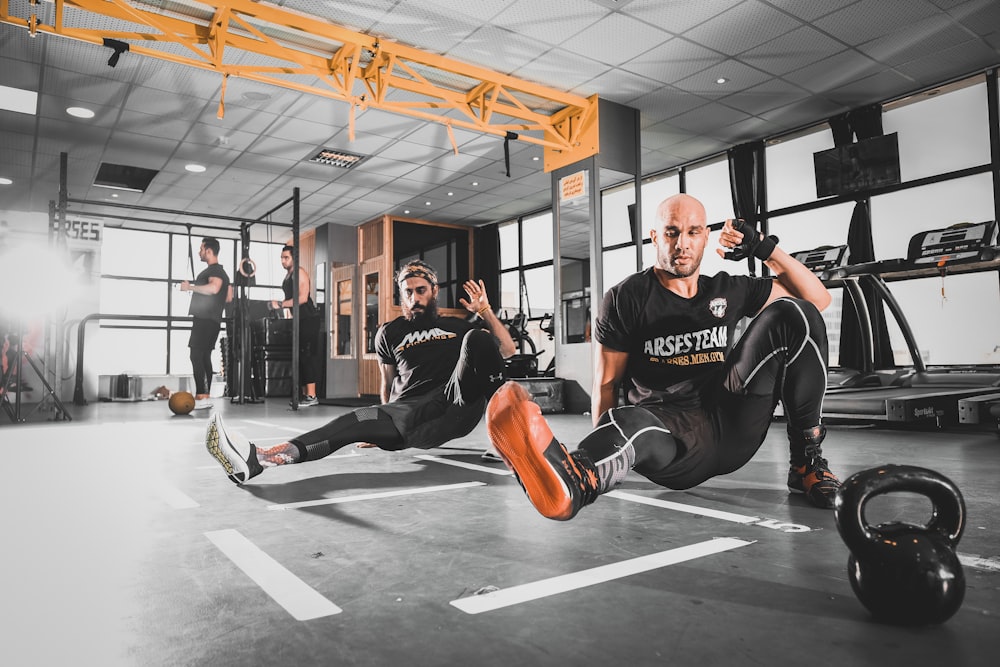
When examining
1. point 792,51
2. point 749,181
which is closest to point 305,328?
point 749,181

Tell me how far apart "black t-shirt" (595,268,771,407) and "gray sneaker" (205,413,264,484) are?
4.60ft

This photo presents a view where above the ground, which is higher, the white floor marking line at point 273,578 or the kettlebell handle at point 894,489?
the kettlebell handle at point 894,489

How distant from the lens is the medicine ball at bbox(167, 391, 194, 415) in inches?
259

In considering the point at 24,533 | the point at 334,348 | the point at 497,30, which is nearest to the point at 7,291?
the point at 334,348

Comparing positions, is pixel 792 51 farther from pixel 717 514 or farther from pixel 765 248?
pixel 717 514

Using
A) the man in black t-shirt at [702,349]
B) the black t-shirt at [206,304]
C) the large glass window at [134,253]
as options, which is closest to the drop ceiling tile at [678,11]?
the man in black t-shirt at [702,349]

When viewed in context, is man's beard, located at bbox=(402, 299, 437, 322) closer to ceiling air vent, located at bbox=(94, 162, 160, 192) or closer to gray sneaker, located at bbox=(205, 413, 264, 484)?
gray sneaker, located at bbox=(205, 413, 264, 484)

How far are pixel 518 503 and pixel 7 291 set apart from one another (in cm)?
813

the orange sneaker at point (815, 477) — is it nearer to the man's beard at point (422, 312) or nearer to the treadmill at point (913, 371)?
the man's beard at point (422, 312)

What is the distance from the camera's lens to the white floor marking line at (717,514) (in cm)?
187

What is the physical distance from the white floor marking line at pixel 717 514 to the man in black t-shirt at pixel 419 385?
2.81 feet

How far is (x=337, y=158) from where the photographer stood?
8234 millimetres

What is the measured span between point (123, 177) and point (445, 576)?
937 cm

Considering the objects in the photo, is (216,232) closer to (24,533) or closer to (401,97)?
(401,97)
